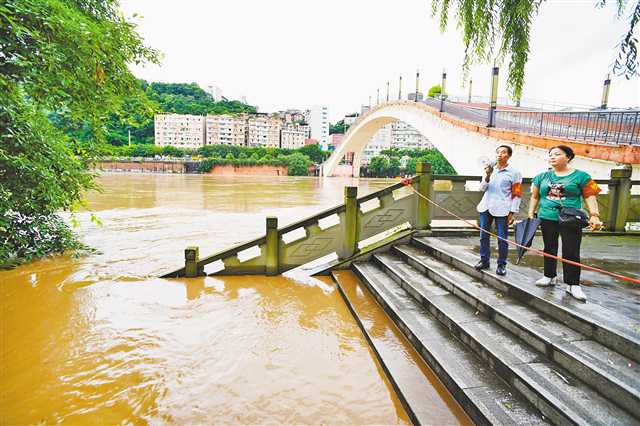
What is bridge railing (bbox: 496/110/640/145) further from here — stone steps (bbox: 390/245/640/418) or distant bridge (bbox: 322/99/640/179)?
stone steps (bbox: 390/245/640/418)

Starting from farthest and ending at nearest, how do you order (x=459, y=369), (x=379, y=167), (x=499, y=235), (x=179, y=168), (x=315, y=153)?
(x=315, y=153) < (x=179, y=168) < (x=379, y=167) < (x=499, y=235) < (x=459, y=369)

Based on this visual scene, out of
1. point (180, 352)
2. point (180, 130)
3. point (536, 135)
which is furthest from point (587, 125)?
point (180, 130)

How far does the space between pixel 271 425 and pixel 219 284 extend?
127 inches

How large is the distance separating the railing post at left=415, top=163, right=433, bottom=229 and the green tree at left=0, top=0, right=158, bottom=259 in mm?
4762

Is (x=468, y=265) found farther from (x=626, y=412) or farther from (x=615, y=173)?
(x=615, y=173)

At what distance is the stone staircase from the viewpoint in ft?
7.37

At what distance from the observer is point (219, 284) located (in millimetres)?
5445

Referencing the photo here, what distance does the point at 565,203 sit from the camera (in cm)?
328

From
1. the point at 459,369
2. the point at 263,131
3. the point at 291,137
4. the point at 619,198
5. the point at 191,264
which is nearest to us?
the point at 459,369

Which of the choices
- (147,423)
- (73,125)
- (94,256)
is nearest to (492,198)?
(147,423)

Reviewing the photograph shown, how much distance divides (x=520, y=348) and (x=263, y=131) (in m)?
103

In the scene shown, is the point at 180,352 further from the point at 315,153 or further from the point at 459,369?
the point at 315,153

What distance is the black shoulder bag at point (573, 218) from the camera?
3186mm

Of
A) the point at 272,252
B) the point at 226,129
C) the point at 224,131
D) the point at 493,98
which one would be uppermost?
the point at 226,129
